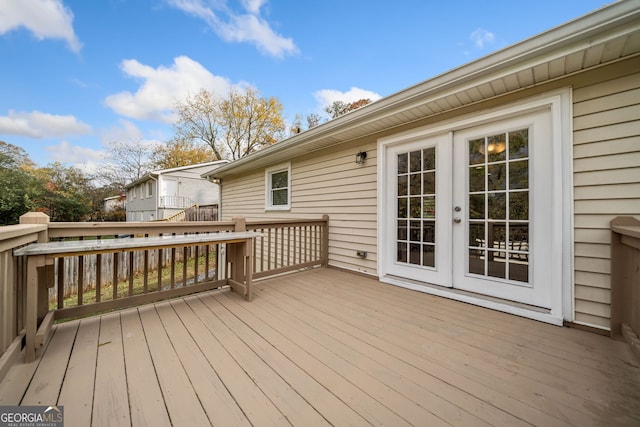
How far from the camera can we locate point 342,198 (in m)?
4.05

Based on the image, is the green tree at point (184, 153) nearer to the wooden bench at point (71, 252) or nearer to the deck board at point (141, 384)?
the wooden bench at point (71, 252)

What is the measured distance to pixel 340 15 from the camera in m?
6.41

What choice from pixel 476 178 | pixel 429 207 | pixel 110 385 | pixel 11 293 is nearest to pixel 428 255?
pixel 429 207

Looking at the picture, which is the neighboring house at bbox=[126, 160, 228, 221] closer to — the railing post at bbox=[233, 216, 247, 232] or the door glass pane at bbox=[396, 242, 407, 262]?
the railing post at bbox=[233, 216, 247, 232]

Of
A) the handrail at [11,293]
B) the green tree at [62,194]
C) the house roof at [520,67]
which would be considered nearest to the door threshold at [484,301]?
the house roof at [520,67]

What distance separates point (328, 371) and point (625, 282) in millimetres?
2229

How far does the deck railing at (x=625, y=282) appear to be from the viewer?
63.1 inches

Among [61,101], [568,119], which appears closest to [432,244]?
[568,119]

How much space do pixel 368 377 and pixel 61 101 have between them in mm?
20290

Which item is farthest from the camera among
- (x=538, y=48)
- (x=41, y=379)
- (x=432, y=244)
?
(x=432, y=244)

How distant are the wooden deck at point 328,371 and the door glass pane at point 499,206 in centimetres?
51

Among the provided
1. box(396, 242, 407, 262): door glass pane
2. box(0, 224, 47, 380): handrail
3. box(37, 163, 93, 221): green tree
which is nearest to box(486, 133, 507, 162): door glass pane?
box(396, 242, 407, 262): door glass pane

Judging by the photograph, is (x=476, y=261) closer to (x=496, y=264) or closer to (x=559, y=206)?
(x=496, y=264)

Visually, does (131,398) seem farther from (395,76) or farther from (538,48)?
(395,76)
